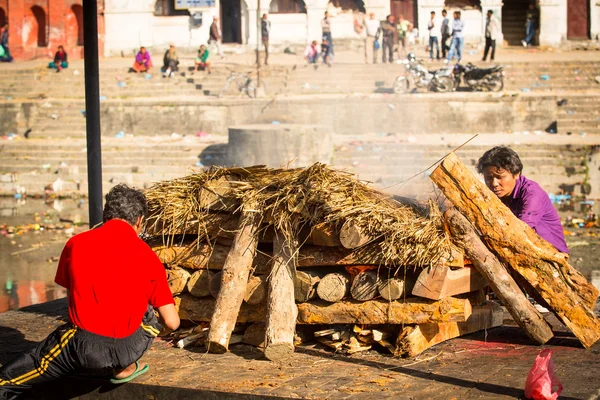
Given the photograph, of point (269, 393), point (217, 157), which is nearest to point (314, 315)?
point (269, 393)

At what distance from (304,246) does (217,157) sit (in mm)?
14641

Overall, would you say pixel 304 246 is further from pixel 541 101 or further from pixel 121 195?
pixel 541 101

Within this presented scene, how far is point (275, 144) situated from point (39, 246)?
6.47 metres

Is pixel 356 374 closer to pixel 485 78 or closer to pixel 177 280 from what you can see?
pixel 177 280

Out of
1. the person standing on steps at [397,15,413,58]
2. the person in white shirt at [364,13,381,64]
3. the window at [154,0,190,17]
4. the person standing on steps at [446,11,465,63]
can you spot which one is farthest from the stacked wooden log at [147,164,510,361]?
the window at [154,0,190,17]

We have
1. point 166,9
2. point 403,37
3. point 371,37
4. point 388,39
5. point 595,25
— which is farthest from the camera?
point 166,9

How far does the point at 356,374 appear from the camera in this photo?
17.1 ft

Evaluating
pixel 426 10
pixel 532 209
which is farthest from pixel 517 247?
pixel 426 10

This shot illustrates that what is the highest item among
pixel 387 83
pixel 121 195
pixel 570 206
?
pixel 387 83

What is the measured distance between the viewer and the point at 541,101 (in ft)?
73.8

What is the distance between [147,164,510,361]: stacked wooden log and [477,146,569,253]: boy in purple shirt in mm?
686

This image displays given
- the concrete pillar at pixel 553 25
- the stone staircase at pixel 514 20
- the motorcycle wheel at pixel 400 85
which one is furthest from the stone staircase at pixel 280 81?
the stone staircase at pixel 514 20

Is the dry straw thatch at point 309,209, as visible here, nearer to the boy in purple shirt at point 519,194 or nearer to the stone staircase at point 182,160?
the boy in purple shirt at point 519,194

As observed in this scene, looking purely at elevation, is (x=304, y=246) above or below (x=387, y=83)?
below
